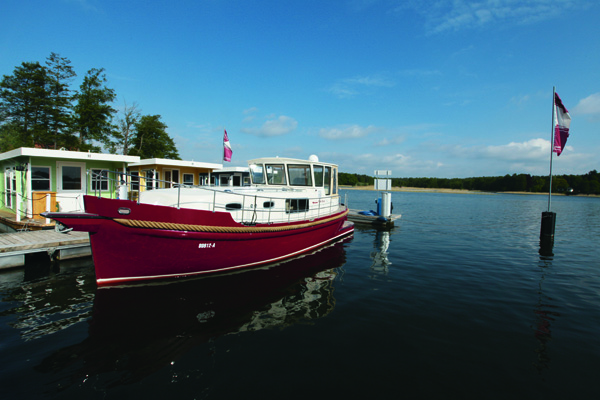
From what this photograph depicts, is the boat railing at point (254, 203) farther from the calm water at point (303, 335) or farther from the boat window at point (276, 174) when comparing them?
the calm water at point (303, 335)

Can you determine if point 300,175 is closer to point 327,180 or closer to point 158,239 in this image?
point 327,180

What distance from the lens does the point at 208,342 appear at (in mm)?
4875

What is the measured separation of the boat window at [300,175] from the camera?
37.2ft

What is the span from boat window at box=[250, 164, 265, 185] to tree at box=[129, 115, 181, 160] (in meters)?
35.0

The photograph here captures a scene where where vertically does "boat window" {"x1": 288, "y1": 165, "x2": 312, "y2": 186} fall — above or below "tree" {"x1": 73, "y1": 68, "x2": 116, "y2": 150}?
below

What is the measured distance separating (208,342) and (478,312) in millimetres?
5839

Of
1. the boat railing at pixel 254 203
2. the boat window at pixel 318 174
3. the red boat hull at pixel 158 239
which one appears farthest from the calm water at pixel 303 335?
the boat window at pixel 318 174

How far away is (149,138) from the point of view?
1625 inches

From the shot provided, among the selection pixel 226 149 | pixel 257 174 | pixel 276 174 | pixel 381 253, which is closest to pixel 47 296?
pixel 257 174

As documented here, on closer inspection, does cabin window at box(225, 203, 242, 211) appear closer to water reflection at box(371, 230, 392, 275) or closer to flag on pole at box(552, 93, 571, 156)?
water reflection at box(371, 230, 392, 275)

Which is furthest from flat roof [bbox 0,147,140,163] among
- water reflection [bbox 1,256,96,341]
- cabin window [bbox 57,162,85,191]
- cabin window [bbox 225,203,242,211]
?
cabin window [bbox 225,203,242,211]

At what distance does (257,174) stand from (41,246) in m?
7.58

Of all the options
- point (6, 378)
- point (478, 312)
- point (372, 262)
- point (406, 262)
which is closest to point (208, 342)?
point (6, 378)

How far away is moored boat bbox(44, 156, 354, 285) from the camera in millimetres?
6363
